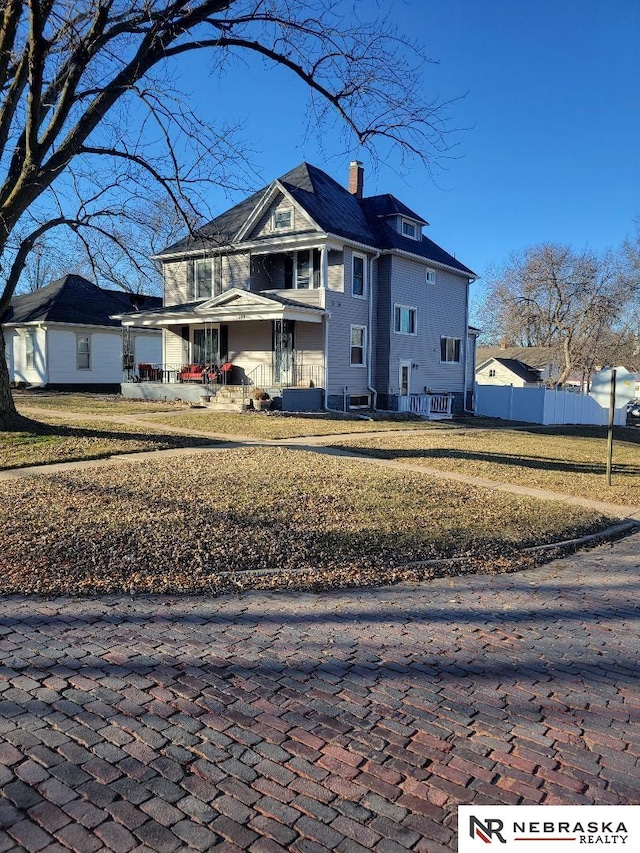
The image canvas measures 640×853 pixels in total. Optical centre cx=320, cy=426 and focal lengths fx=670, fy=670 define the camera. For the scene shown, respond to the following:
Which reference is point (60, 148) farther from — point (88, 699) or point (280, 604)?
point (88, 699)

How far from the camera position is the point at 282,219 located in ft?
87.5

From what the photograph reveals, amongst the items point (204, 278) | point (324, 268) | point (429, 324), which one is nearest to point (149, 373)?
point (204, 278)

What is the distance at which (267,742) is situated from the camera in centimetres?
348

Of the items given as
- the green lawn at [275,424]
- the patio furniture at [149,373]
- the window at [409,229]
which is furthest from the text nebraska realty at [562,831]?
the window at [409,229]

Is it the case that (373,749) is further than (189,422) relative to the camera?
No

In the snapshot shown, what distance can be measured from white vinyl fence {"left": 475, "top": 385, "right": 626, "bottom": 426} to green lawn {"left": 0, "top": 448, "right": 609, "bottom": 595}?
80.1ft

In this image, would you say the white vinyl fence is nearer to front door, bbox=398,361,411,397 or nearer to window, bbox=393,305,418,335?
front door, bbox=398,361,411,397

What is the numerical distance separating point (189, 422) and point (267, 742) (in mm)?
15708

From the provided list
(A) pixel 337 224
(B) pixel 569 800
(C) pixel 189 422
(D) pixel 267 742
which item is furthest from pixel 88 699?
(A) pixel 337 224

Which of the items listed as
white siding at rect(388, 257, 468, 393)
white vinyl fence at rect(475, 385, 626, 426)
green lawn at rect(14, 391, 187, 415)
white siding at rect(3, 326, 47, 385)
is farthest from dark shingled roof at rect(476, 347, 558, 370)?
green lawn at rect(14, 391, 187, 415)

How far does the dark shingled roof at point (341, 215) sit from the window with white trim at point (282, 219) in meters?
0.74

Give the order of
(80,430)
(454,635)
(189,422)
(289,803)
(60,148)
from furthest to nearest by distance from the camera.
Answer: (189,422) < (80,430) < (60,148) < (454,635) < (289,803)

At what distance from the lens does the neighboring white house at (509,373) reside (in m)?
64.1

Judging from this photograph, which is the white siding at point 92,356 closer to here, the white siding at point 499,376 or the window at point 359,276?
the window at point 359,276
